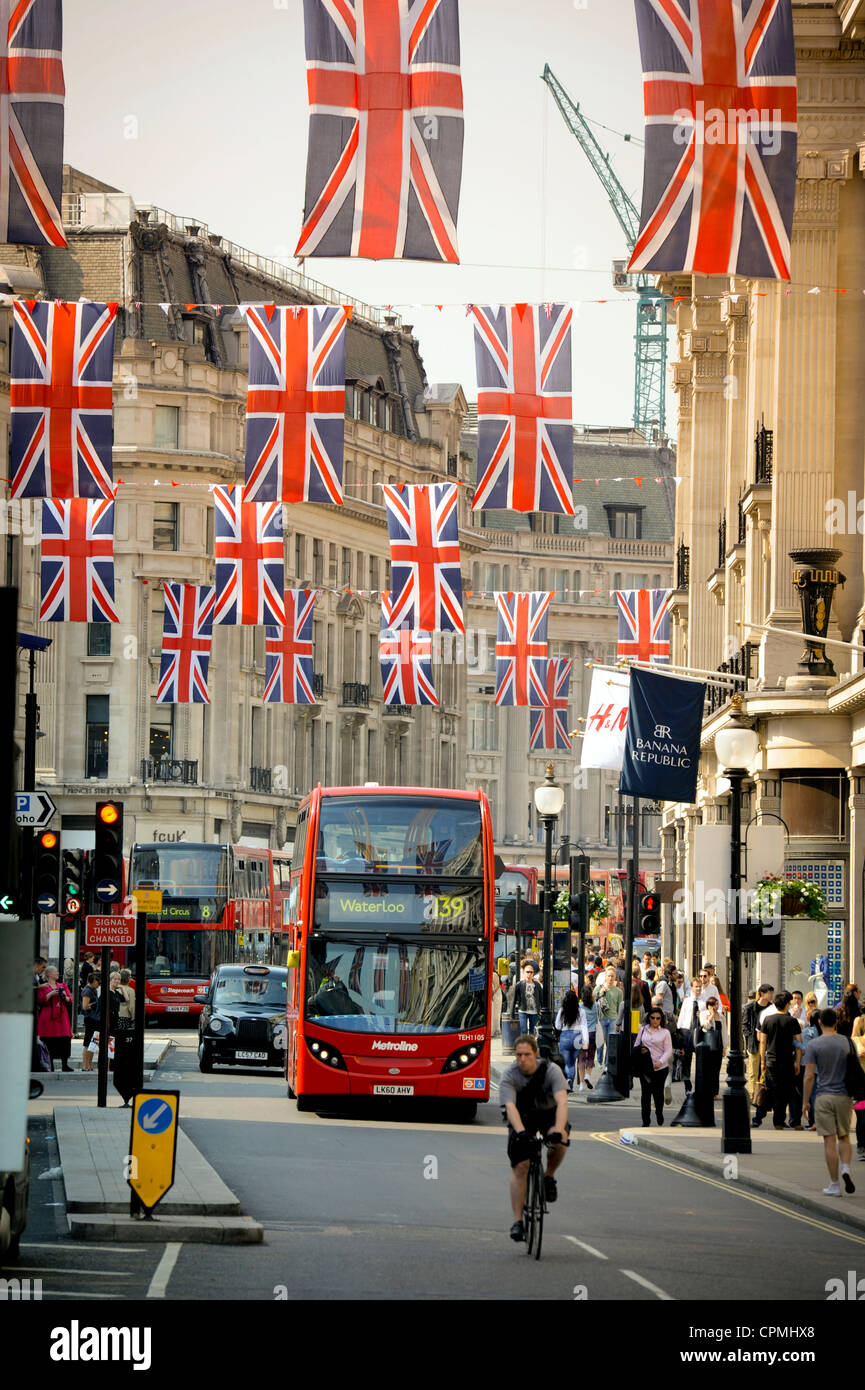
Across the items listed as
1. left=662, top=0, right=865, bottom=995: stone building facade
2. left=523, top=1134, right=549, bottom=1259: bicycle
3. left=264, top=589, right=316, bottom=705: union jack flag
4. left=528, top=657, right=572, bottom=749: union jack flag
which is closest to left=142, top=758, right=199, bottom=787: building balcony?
left=528, top=657, right=572, bottom=749: union jack flag

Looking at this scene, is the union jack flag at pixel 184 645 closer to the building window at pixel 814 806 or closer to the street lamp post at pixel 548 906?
the street lamp post at pixel 548 906

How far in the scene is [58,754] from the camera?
79.8 metres

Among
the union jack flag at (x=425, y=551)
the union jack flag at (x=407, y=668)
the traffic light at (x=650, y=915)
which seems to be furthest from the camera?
the union jack flag at (x=407, y=668)

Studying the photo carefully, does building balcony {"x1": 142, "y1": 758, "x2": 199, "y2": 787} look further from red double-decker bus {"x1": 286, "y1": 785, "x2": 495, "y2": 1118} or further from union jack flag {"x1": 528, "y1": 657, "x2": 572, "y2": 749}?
red double-decker bus {"x1": 286, "y1": 785, "x2": 495, "y2": 1118}

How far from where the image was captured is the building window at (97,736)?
80.6 metres

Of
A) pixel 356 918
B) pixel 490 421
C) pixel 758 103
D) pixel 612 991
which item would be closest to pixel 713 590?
pixel 612 991

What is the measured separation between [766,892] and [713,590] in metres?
20.9

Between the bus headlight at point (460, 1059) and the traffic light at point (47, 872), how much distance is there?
6.55 meters

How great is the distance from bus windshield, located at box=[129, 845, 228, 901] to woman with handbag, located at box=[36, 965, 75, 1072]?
17230mm

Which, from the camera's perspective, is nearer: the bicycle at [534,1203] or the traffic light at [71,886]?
the bicycle at [534,1203]

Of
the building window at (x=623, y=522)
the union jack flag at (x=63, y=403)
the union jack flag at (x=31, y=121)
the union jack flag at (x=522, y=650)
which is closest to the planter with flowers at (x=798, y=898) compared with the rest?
the union jack flag at (x=63, y=403)

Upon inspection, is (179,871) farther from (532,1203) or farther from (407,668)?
(532,1203)

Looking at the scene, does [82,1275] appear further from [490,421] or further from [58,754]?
[58,754]

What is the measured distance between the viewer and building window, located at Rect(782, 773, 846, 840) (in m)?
37.4
